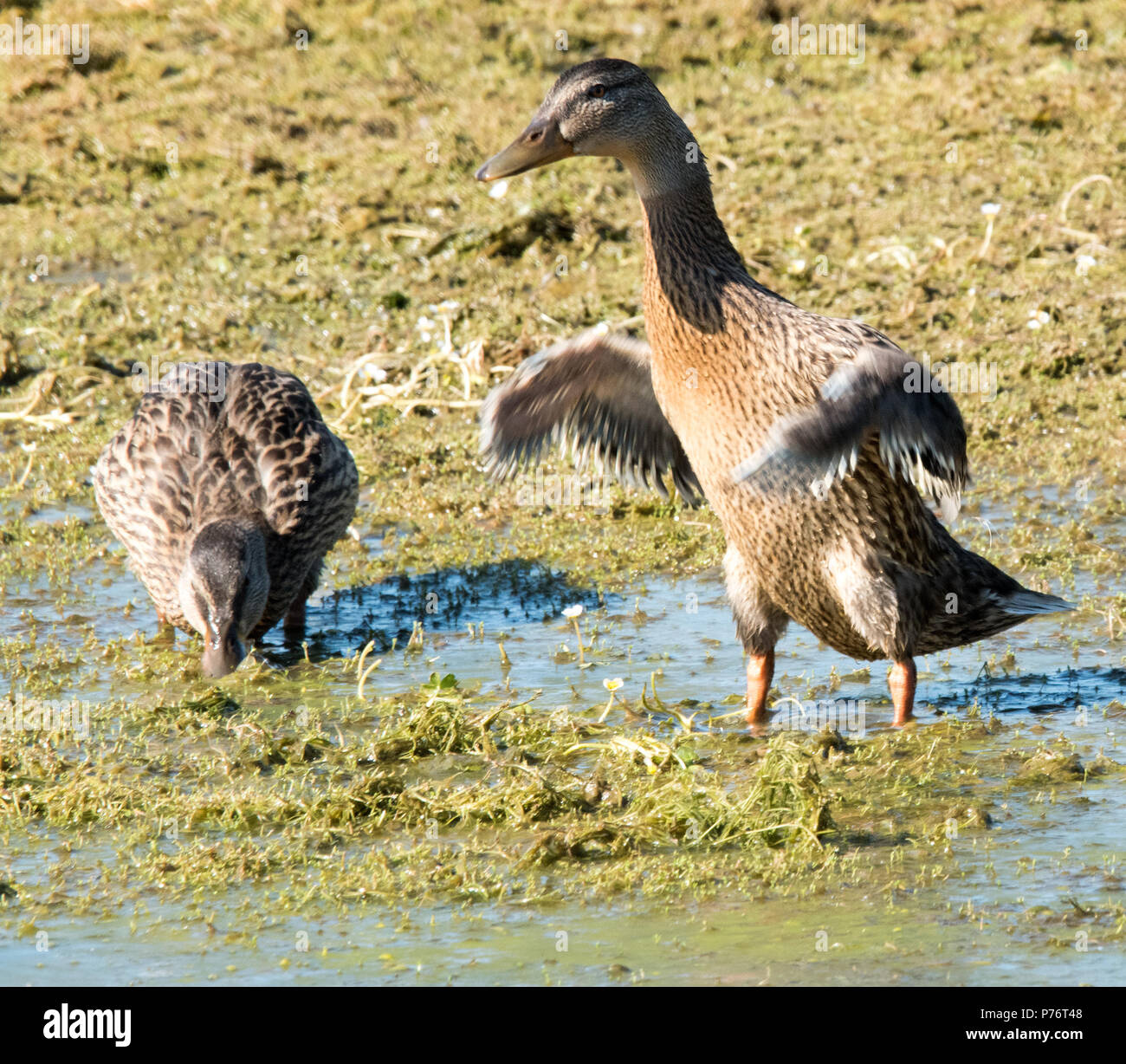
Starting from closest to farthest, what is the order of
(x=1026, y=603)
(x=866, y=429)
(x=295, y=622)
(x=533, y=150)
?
(x=866, y=429), (x=533, y=150), (x=1026, y=603), (x=295, y=622)

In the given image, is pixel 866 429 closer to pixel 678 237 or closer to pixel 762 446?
pixel 762 446

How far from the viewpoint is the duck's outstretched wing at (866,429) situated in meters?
5.07

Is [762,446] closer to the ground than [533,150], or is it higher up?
closer to the ground

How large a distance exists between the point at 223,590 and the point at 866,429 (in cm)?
263

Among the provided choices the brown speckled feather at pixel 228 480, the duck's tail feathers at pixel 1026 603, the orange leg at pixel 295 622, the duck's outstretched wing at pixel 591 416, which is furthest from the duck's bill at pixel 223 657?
the duck's tail feathers at pixel 1026 603

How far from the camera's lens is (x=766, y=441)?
5320mm

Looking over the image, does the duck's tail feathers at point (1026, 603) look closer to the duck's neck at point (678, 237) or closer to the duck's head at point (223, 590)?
the duck's neck at point (678, 237)

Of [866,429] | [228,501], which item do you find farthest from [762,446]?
[228,501]

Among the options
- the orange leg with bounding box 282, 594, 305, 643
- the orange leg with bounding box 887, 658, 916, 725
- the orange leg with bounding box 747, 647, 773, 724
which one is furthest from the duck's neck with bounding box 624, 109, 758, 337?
the orange leg with bounding box 282, 594, 305, 643

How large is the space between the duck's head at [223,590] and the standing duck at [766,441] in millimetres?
1780

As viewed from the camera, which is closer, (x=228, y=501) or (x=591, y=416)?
(x=591, y=416)

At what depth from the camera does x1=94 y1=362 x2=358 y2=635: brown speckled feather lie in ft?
22.7

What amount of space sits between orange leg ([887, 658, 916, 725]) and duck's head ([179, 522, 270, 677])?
248 cm

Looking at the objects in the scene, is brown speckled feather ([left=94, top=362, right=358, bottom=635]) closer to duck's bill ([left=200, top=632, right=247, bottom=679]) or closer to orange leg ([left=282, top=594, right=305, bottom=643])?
orange leg ([left=282, top=594, right=305, bottom=643])
